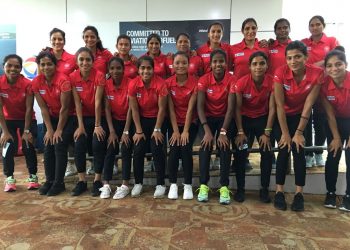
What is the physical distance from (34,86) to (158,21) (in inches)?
98.3

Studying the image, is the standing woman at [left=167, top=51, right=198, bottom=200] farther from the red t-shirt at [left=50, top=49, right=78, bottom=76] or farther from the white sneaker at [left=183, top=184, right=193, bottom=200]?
the red t-shirt at [left=50, top=49, right=78, bottom=76]

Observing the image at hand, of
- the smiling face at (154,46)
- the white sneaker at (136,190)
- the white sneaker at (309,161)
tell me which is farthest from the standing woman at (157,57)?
the white sneaker at (309,161)

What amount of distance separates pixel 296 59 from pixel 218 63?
604mm

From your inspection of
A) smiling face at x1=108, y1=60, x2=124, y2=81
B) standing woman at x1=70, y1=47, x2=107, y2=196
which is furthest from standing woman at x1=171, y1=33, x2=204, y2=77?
standing woman at x1=70, y1=47, x2=107, y2=196

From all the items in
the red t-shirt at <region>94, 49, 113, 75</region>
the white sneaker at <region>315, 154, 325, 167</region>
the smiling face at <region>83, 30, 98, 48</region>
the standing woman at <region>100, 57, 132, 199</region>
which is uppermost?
the smiling face at <region>83, 30, 98, 48</region>

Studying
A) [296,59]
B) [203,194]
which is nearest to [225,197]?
[203,194]

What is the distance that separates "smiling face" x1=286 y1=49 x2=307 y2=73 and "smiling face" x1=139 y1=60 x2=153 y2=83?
1115 mm

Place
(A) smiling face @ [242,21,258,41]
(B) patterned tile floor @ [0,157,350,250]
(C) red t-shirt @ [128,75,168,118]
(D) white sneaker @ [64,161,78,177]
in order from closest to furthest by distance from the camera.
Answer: (B) patterned tile floor @ [0,157,350,250] < (C) red t-shirt @ [128,75,168,118] < (A) smiling face @ [242,21,258,41] < (D) white sneaker @ [64,161,78,177]

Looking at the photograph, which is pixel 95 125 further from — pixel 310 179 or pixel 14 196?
pixel 310 179

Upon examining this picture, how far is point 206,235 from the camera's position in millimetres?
1925

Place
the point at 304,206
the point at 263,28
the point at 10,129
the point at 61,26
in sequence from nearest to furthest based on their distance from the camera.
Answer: the point at 304,206 → the point at 10,129 → the point at 263,28 → the point at 61,26

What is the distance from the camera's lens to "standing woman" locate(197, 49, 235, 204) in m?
2.55

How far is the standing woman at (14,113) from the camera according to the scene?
2793 millimetres

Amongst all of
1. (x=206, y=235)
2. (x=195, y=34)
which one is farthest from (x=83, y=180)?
(x=195, y=34)
